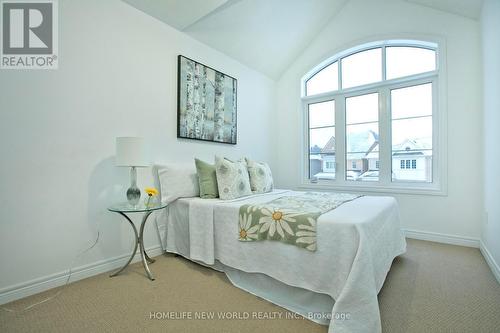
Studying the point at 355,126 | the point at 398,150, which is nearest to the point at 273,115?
the point at 355,126

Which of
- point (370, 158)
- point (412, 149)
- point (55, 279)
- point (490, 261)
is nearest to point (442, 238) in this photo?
point (490, 261)

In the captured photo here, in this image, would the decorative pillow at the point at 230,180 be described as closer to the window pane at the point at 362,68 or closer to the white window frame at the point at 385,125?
the white window frame at the point at 385,125

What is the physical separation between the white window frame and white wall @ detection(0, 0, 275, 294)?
7.60 ft

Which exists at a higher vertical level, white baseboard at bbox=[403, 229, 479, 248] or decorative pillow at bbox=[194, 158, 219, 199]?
decorative pillow at bbox=[194, 158, 219, 199]

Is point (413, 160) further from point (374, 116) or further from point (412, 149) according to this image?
point (374, 116)

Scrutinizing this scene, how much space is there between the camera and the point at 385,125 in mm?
3424

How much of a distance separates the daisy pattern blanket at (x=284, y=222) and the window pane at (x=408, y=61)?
2.42m

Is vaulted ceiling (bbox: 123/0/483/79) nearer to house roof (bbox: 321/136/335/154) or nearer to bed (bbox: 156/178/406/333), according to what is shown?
house roof (bbox: 321/136/335/154)

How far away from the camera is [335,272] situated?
1.50 meters

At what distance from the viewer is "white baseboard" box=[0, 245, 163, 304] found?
172 centimetres

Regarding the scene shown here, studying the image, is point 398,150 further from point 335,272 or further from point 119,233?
point 119,233

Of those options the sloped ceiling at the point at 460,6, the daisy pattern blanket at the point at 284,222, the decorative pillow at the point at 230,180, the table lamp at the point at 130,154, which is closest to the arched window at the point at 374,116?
the sloped ceiling at the point at 460,6

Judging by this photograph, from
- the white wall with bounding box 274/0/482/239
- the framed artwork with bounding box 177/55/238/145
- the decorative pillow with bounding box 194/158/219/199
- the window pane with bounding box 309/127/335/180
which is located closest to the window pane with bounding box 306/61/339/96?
the white wall with bounding box 274/0/482/239

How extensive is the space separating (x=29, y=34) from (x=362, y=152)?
3.98m
